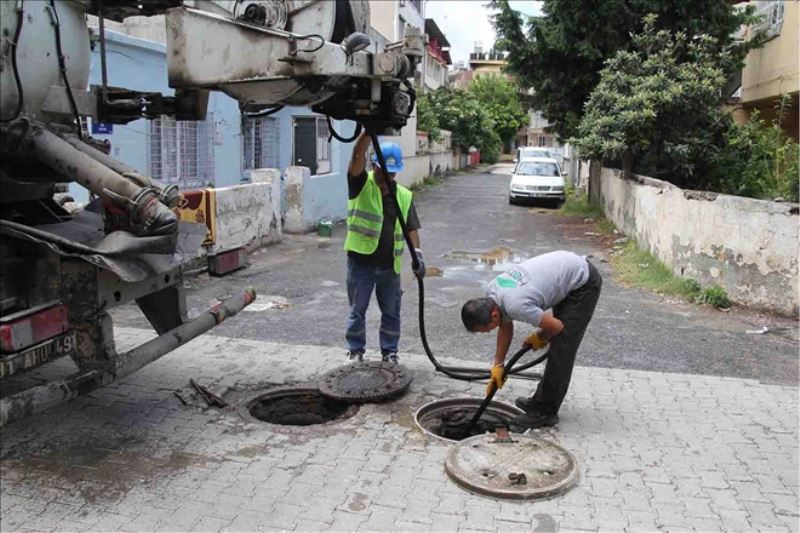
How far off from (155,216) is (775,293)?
6.73 m

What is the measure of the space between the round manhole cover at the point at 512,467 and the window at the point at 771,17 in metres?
13.4

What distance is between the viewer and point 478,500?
3639 mm

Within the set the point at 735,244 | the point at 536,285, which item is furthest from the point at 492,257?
the point at 536,285

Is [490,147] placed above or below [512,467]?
above

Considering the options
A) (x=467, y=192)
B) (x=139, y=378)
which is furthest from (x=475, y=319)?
(x=467, y=192)

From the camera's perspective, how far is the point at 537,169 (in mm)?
22203

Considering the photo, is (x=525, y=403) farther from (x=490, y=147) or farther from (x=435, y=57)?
(x=490, y=147)

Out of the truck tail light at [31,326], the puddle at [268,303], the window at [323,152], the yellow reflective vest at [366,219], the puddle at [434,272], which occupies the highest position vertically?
the window at [323,152]

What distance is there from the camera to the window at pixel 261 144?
Answer: 43.8 feet

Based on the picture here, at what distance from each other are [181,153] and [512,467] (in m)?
8.98

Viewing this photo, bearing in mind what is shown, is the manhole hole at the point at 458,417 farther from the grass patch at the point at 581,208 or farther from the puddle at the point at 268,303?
the grass patch at the point at 581,208

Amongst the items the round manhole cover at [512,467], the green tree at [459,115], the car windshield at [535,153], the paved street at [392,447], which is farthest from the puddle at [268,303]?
the green tree at [459,115]

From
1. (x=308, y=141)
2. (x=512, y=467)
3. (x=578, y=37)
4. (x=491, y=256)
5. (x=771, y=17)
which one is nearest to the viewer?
(x=512, y=467)

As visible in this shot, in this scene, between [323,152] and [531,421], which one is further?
[323,152]
